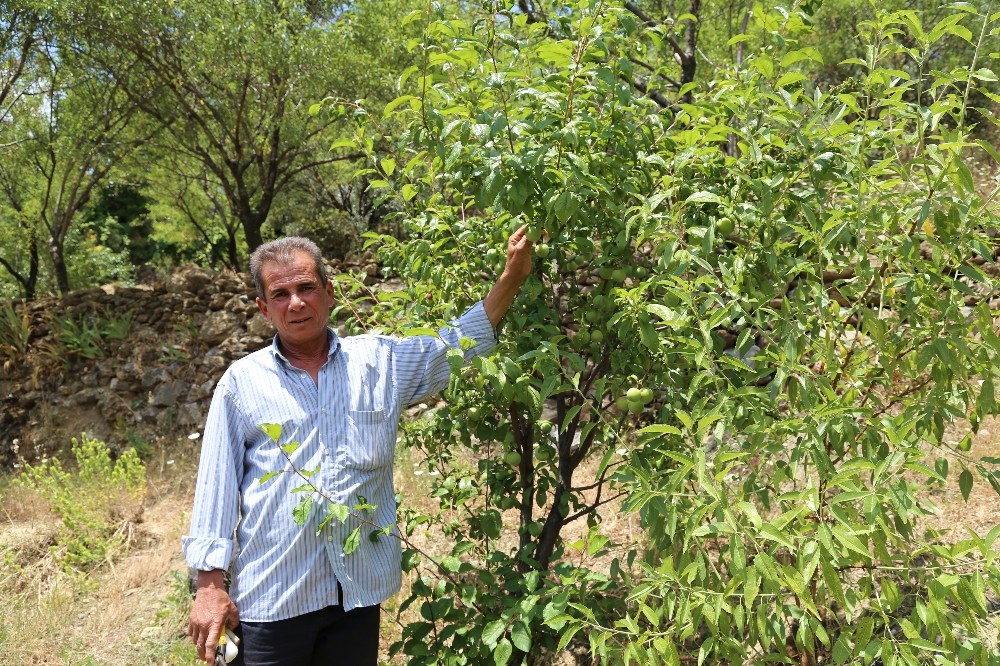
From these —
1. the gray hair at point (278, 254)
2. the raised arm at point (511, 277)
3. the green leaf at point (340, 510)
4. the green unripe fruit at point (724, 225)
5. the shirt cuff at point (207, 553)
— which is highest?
the gray hair at point (278, 254)

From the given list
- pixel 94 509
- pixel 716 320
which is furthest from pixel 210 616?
pixel 94 509

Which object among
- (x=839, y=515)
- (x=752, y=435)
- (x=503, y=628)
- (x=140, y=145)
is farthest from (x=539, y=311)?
(x=140, y=145)

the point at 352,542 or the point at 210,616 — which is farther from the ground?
the point at 352,542

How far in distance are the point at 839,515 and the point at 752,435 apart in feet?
0.96

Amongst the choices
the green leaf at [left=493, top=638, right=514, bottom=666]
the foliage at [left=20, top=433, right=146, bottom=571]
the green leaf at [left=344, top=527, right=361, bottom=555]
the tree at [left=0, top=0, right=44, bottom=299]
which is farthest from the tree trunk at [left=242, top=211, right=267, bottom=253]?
the green leaf at [left=493, top=638, right=514, bottom=666]

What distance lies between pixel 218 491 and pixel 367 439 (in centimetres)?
43

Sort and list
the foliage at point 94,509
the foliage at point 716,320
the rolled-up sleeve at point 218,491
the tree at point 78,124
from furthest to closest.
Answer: the tree at point 78,124 → the foliage at point 94,509 → the rolled-up sleeve at point 218,491 → the foliage at point 716,320

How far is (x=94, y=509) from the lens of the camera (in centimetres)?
499

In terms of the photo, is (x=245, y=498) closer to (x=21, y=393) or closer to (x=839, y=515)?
(x=839, y=515)

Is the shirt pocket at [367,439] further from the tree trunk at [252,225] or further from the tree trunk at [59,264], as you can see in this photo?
the tree trunk at [59,264]

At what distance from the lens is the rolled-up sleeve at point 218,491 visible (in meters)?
1.94

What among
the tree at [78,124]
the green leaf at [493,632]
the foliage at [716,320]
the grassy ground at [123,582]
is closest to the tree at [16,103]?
the tree at [78,124]

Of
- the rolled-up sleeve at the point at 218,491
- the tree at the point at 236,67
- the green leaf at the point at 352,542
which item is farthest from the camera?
the tree at the point at 236,67

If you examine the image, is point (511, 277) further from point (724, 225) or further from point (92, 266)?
point (92, 266)
